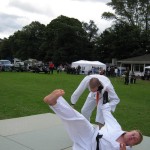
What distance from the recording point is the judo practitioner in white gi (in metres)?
4.26

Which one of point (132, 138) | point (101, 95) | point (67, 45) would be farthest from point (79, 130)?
point (67, 45)

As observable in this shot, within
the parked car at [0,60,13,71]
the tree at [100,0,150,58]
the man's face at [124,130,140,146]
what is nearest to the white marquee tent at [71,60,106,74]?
the parked car at [0,60,13,71]

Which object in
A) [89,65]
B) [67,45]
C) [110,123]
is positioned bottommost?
[110,123]

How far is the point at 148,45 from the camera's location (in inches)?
2425

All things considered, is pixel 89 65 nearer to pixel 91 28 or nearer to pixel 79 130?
pixel 79 130

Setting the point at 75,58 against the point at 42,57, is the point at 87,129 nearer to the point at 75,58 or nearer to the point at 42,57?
the point at 75,58

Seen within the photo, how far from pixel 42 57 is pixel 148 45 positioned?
89.5ft

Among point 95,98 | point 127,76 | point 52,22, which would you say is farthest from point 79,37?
point 95,98

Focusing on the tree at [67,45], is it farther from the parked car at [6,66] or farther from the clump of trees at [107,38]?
the parked car at [6,66]

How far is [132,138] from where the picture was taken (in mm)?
4289

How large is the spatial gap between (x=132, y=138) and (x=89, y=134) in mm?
639

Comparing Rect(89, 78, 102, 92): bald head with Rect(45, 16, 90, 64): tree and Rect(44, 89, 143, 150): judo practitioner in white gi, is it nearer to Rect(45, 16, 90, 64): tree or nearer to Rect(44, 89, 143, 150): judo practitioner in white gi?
Rect(44, 89, 143, 150): judo practitioner in white gi

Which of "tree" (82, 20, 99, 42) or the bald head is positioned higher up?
"tree" (82, 20, 99, 42)

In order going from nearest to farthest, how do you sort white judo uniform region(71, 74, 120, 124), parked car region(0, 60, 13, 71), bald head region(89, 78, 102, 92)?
1. bald head region(89, 78, 102, 92)
2. white judo uniform region(71, 74, 120, 124)
3. parked car region(0, 60, 13, 71)
